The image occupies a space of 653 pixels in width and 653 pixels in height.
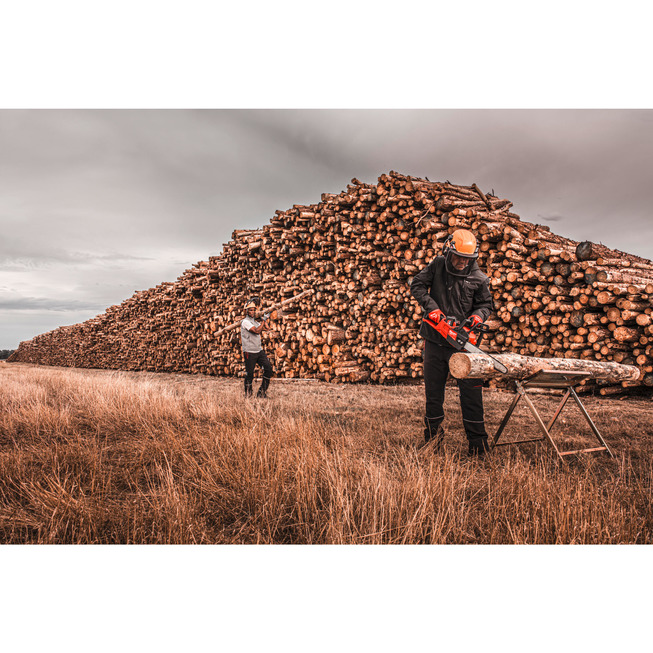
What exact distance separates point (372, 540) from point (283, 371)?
8.05 m

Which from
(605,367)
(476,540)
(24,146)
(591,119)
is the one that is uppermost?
(591,119)

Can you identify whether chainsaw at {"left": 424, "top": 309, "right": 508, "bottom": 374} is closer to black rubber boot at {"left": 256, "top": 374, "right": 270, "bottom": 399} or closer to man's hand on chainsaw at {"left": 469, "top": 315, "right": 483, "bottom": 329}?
man's hand on chainsaw at {"left": 469, "top": 315, "right": 483, "bottom": 329}

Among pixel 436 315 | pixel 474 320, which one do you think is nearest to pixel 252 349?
pixel 436 315

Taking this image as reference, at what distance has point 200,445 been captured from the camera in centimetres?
333

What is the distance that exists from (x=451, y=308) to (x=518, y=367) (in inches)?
31.9

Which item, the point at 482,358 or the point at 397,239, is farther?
the point at 397,239

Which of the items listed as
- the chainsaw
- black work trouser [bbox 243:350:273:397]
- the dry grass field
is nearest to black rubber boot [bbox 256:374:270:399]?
black work trouser [bbox 243:350:273:397]

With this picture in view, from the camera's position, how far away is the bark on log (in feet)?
9.86

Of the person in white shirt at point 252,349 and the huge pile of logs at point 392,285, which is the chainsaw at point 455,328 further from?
the person in white shirt at point 252,349

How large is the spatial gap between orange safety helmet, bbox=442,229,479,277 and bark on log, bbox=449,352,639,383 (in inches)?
34.0

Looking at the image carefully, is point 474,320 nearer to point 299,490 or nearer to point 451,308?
point 451,308

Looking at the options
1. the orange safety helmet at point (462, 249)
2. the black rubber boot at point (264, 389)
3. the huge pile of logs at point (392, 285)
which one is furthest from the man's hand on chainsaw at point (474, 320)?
the black rubber boot at point (264, 389)

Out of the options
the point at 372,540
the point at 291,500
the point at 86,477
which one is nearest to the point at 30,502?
the point at 86,477

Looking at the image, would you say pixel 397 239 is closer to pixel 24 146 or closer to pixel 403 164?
pixel 403 164
